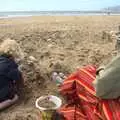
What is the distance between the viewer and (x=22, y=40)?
7441mm

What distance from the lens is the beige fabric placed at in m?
3.61

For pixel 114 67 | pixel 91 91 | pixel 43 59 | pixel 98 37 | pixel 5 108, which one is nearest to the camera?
pixel 114 67

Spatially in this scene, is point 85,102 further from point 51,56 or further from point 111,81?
point 51,56

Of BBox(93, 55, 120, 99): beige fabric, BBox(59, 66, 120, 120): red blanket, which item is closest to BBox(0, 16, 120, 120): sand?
BBox(59, 66, 120, 120): red blanket

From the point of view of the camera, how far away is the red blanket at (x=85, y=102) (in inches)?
142

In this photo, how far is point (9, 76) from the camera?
14.9 feet

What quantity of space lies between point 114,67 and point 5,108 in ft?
5.39

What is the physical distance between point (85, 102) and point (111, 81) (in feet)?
1.59

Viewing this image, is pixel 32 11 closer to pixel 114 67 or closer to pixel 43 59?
pixel 43 59

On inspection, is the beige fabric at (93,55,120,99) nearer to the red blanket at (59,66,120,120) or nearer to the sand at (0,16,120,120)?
the red blanket at (59,66,120,120)

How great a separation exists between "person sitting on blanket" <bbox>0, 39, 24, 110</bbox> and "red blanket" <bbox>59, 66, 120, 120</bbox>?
24.5 inches

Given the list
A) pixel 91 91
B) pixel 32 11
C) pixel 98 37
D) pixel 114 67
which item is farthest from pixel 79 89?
pixel 32 11

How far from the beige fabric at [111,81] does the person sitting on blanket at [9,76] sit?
1.35 meters

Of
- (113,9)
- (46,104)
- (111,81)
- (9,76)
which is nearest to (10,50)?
(9,76)
